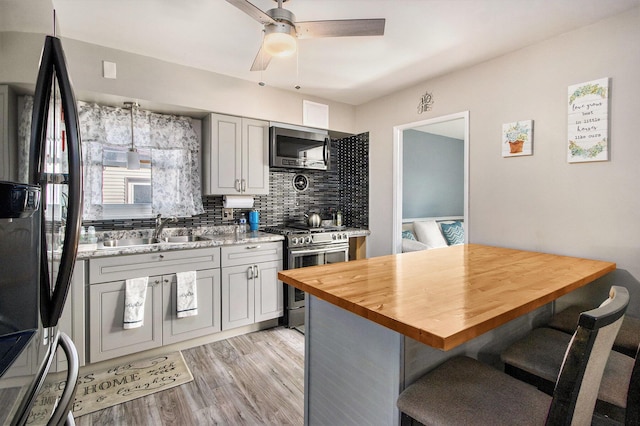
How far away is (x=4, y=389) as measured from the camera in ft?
1.33

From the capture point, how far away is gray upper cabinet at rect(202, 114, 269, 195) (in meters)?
3.08

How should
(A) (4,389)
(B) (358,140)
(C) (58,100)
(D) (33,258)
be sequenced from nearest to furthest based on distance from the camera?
1. (A) (4,389)
2. (D) (33,258)
3. (C) (58,100)
4. (B) (358,140)

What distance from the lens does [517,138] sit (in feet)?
8.32

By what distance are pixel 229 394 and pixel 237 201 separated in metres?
1.83

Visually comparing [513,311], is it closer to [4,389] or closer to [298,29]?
[4,389]

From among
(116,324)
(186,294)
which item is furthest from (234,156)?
(116,324)

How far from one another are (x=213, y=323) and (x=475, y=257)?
220cm

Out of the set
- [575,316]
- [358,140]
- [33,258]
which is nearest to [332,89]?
[358,140]

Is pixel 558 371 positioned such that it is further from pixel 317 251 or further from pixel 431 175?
pixel 431 175

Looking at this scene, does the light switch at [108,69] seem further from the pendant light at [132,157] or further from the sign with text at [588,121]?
the sign with text at [588,121]

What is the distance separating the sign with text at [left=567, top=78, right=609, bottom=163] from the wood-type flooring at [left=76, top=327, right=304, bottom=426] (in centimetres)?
253

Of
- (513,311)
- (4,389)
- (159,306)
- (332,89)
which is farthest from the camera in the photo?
(332,89)

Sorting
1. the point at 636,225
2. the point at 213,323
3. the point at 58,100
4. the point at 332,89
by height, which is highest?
the point at 332,89

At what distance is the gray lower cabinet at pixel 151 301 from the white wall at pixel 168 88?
52.4 inches
